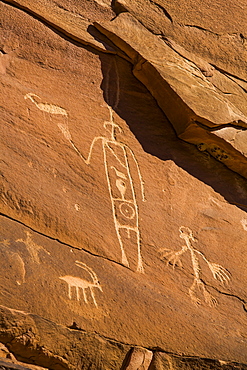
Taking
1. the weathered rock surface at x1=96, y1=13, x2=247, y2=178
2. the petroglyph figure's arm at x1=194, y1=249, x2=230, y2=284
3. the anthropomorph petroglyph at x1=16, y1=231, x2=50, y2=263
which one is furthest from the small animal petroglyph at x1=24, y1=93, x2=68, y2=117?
the petroglyph figure's arm at x1=194, y1=249, x2=230, y2=284

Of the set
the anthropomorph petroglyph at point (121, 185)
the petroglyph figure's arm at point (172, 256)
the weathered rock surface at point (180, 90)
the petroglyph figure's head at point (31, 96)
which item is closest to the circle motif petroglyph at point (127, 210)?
the anthropomorph petroglyph at point (121, 185)

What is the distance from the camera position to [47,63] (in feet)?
8.70

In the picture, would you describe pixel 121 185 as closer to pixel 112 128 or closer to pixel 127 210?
pixel 127 210

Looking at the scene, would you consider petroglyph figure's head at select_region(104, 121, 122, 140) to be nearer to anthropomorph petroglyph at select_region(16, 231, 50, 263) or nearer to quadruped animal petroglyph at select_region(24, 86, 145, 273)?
quadruped animal petroglyph at select_region(24, 86, 145, 273)

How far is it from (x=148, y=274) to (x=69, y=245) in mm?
457

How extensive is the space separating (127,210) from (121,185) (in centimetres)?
15

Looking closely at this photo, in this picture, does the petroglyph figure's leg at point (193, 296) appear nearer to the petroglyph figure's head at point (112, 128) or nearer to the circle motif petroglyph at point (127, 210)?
the circle motif petroglyph at point (127, 210)

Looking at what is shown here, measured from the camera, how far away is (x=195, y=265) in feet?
8.37

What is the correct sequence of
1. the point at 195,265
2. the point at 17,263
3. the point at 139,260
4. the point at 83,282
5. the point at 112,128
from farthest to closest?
the point at 112,128
the point at 195,265
the point at 139,260
the point at 83,282
the point at 17,263

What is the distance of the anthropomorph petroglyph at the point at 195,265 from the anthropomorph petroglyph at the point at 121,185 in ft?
0.65

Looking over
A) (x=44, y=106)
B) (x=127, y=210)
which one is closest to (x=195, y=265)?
(x=127, y=210)

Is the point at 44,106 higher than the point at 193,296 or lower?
higher

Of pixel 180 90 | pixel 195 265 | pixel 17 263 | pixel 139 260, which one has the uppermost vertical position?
pixel 180 90

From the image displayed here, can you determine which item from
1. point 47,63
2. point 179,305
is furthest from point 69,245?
point 47,63
